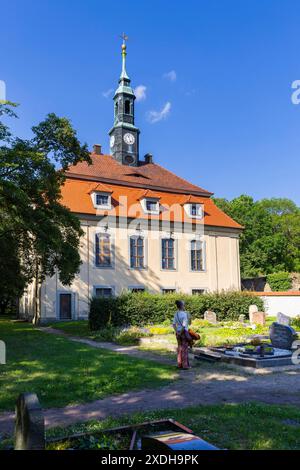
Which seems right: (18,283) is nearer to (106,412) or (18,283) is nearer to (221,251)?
(106,412)

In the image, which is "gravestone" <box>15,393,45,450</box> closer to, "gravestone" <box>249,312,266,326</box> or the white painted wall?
"gravestone" <box>249,312,266,326</box>

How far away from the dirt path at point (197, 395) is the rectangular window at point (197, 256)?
929 inches

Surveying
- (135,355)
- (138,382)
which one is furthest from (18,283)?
(138,382)

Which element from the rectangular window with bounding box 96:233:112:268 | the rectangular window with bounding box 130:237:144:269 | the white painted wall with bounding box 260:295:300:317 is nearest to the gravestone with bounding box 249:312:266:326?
the white painted wall with bounding box 260:295:300:317

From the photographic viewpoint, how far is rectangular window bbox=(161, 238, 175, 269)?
109ft

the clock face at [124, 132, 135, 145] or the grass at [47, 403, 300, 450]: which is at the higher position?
the clock face at [124, 132, 135, 145]

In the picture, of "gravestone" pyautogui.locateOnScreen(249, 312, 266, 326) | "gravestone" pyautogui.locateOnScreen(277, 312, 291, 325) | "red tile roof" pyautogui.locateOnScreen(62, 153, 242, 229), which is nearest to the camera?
"gravestone" pyautogui.locateOnScreen(277, 312, 291, 325)

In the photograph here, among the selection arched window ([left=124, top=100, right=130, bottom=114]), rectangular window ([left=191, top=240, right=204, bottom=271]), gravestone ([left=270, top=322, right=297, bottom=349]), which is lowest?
gravestone ([left=270, top=322, right=297, bottom=349])

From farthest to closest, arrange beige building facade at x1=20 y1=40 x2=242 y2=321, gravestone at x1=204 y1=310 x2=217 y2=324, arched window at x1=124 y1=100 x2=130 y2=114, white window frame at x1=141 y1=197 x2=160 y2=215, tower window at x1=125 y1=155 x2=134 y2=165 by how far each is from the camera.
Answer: arched window at x1=124 y1=100 x2=130 y2=114
tower window at x1=125 y1=155 x2=134 y2=165
white window frame at x1=141 y1=197 x2=160 y2=215
beige building facade at x1=20 y1=40 x2=242 y2=321
gravestone at x1=204 y1=310 x2=217 y2=324

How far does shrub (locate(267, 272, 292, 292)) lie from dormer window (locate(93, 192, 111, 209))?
2616 cm

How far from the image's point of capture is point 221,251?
1399 inches

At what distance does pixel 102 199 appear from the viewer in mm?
31375
